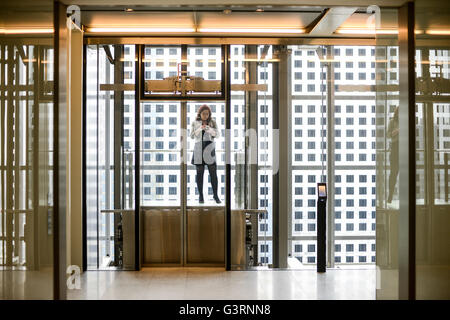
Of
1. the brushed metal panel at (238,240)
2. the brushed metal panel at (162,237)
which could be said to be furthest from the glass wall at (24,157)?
the brushed metal panel at (238,240)

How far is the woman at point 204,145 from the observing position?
25.6 feet

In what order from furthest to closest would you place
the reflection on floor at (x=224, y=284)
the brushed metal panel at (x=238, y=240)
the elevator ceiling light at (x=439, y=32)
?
the brushed metal panel at (x=238, y=240) → the reflection on floor at (x=224, y=284) → the elevator ceiling light at (x=439, y=32)

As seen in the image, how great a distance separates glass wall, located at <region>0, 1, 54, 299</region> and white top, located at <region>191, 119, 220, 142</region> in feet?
11.1

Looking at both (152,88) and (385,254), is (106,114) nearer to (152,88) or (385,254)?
(152,88)

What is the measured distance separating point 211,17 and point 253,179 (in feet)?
7.91

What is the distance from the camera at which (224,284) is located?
6.81 m

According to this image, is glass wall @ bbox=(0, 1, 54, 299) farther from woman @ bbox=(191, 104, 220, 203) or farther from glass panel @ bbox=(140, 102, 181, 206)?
woman @ bbox=(191, 104, 220, 203)

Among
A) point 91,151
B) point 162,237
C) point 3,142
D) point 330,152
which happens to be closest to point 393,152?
point 330,152

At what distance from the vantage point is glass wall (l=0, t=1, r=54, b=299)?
428cm

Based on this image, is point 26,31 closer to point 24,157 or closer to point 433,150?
point 24,157

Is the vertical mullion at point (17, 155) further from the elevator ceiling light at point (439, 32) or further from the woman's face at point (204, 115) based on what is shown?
the woman's face at point (204, 115)

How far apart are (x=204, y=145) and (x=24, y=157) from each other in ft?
12.1

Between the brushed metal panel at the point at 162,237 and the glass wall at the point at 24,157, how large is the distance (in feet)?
10.7

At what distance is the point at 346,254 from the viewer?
25.5 feet
